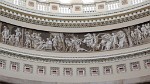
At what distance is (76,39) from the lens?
27.6 meters

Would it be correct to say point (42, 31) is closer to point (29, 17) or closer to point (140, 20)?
point (29, 17)

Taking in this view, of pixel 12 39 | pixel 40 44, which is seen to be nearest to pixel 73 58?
pixel 40 44

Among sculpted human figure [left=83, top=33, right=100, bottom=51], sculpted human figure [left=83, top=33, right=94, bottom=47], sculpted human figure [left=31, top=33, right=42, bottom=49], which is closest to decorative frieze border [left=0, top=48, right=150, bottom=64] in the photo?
sculpted human figure [left=31, top=33, right=42, bottom=49]

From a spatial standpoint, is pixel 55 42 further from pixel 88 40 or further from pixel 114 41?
pixel 114 41

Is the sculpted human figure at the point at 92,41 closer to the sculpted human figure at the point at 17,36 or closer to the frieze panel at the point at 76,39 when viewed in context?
the frieze panel at the point at 76,39

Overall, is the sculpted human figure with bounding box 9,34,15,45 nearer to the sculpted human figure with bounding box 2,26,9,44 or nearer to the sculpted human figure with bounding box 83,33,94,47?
the sculpted human figure with bounding box 2,26,9,44

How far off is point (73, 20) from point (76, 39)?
5.56ft

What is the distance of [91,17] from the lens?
27891 mm

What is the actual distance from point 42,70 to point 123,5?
909 centimetres

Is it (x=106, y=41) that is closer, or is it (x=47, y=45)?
(x=47, y=45)

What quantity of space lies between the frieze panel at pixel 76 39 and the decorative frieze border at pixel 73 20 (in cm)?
71

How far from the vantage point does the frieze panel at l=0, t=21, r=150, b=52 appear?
1029 inches

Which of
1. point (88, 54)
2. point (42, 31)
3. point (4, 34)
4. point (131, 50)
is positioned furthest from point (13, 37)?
point (131, 50)

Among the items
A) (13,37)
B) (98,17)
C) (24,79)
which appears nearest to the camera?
(24,79)
